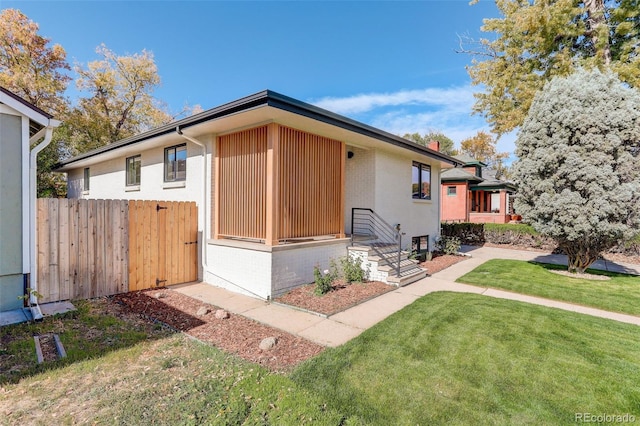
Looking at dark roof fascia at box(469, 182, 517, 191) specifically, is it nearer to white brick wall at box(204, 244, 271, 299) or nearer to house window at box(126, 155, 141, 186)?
white brick wall at box(204, 244, 271, 299)

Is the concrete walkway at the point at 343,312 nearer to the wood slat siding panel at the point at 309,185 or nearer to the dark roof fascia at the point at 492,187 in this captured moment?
the wood slat siding panel at the point at 309,185

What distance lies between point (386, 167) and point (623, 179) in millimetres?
6304

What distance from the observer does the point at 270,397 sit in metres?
3.04

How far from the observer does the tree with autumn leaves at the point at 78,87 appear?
62.2ft

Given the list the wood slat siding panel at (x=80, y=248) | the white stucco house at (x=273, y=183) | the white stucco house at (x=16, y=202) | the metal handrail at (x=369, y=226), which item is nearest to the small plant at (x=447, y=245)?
the white stucco house at (x=273, y=183)

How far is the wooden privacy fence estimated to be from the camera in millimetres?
5770

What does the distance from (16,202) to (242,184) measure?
398 cm

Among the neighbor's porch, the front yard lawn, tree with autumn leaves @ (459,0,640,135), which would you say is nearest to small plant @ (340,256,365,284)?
the front yard lawn

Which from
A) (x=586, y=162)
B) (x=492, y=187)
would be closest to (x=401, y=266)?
(x=586, y=162)

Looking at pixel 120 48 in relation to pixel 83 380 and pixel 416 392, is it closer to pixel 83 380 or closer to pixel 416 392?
pixel 83 380

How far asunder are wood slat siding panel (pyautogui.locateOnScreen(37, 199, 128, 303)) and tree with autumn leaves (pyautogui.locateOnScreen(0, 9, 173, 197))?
16.8 meters

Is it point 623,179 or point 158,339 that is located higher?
point 623,179

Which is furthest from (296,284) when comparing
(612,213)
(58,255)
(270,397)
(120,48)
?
(120,48)

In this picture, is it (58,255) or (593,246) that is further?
(593,246)
